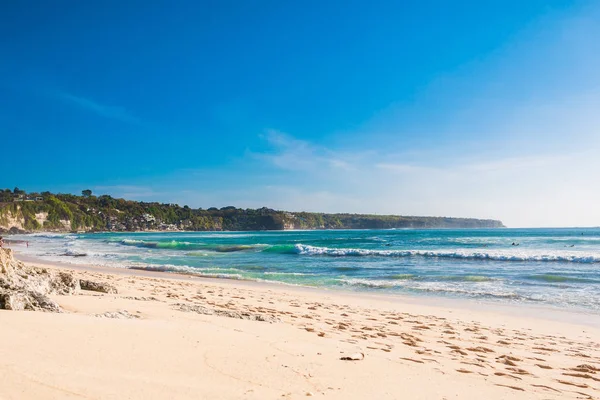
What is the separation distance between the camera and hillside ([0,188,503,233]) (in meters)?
111

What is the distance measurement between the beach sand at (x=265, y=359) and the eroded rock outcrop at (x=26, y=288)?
0.43 meters

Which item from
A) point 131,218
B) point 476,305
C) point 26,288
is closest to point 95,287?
point 26,288

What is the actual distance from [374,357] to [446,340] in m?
2.55

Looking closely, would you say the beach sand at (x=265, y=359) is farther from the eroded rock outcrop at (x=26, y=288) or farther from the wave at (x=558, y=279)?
the wave at (x=558, y=279)

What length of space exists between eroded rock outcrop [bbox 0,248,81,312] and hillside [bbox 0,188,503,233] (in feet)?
355

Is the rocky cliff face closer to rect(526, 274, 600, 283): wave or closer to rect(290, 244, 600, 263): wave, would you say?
rect(526, 274, 600, 283): wave

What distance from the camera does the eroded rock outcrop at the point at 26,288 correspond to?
4555 mm

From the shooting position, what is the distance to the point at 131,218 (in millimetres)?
145250

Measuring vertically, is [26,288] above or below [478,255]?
above

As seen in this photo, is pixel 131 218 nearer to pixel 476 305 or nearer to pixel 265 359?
pixel 476 305

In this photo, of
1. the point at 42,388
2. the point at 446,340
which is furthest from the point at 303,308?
the point at 42,388

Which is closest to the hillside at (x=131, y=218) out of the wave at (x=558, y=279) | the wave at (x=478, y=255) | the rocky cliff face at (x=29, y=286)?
the wave at (x=478, y=255)

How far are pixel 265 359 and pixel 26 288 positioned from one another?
3.52m

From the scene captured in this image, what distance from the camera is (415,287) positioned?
1411cm
